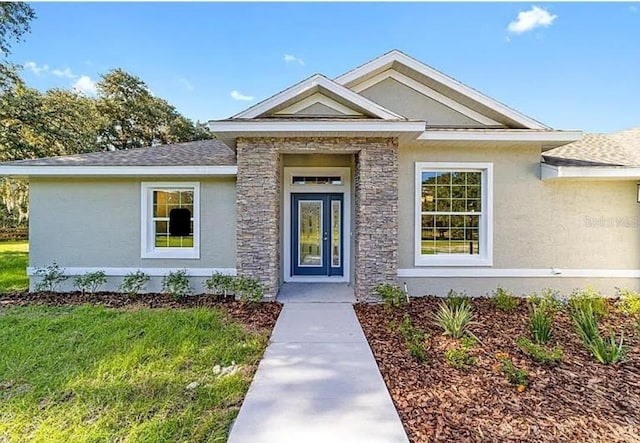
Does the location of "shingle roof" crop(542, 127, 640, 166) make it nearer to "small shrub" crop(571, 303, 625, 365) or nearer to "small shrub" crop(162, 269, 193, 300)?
"small shrub" crop(571, 303, 625, 365)

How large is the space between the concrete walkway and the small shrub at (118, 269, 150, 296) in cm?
458

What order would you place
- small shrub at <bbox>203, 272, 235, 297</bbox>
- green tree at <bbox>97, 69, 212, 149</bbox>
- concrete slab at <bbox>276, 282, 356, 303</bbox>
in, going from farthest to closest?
green tree at <bbox>97, 69, 212, 149</bbox>, small shrub at <bbox>203, 272, 235, 297</bbox>, concrete slab at <bbox>276, 282, 356, 303</bbox>

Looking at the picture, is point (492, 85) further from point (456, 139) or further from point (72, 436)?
point (72, 436)

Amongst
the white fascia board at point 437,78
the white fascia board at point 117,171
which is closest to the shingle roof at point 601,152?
the white fascia board at point 437,78

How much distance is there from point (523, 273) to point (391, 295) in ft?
11.9

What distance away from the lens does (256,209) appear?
7.94m

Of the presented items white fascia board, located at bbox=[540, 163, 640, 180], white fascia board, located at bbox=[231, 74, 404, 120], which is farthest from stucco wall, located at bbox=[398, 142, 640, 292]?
white fascia board, located at bbox=[231, 74, 404, 120]

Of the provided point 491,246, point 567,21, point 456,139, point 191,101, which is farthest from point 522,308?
point 191,101

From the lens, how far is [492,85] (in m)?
17.6

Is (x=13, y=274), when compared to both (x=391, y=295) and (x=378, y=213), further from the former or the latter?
(x=391, y=295)

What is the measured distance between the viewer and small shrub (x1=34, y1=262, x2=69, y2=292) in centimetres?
885

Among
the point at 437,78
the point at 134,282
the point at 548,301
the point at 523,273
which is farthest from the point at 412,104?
the point at 134,282

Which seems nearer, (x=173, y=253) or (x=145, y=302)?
(x=145, y=302)

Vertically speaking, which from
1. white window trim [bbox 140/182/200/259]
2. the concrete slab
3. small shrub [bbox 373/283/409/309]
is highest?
white window trim [bbox 140/182/200/259]
